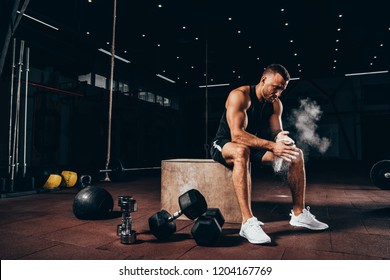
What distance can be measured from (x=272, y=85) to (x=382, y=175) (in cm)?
298

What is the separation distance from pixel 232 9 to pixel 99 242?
6.33m

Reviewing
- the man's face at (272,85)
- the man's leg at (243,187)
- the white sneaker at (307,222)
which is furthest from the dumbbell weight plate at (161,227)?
the man's face at (272,85)

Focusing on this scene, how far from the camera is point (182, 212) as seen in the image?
1532mm

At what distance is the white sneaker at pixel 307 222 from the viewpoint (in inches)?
70.1

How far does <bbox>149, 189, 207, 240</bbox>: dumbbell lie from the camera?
5.00 feet

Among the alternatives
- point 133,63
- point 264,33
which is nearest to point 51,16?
point 133,63

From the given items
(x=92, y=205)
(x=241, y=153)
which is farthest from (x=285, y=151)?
(x=92, y=205)

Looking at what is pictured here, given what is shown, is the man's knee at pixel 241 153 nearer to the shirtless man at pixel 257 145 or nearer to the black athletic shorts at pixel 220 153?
the shirtless man at pixel 257 145

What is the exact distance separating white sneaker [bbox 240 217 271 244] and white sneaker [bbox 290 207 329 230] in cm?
44

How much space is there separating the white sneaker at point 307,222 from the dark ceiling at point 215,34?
493cm

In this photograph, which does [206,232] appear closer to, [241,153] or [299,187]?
[241,153]

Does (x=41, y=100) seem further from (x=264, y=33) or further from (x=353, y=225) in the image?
(x=353, y=225)

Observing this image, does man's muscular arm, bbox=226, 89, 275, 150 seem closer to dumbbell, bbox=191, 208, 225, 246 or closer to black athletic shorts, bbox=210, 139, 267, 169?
black athletic shorts, bbox=210, 139, 267, 169

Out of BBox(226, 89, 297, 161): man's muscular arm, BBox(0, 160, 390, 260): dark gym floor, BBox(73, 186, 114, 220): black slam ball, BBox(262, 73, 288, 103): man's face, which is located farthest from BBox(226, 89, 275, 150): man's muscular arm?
BBox(73, 186, 114, 220): black slam ball
